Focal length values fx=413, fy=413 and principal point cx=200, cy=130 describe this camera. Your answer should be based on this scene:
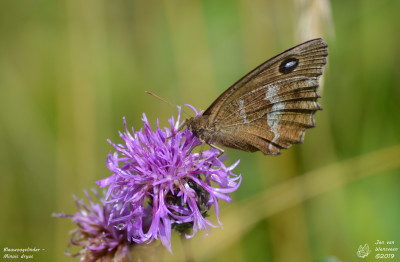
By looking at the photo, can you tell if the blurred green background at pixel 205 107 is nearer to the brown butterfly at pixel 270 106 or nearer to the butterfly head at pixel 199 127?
the brown butterfly at pixel 270 106

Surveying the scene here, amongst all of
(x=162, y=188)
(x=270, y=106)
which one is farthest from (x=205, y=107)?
(x=162, y=188)

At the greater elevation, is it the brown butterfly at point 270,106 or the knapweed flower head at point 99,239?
the brown butterfly at point 270,106

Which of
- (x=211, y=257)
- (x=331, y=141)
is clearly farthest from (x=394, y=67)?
(x=211, y=257)

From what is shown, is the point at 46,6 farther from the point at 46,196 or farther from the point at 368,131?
the point at 368,131

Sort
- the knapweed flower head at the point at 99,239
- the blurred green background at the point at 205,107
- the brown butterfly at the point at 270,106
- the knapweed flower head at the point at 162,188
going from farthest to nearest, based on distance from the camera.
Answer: the blurred green background at the point at 205,107 → the brown butterfly at the point at 270,106 → the knapweed flower head at the point at 99,239 → the knapweed flower head at the point at 162,188

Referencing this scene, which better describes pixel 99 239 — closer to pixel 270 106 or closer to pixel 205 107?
pixel 270 106

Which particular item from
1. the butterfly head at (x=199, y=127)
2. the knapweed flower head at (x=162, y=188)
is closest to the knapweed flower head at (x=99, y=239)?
the knapweed flower head at (x=162, y=188)

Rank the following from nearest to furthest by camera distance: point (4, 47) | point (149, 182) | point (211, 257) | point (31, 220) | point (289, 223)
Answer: point (149, 182)
point (211, 257)
point (289, 223)
point (31, 220)
point (4, 47)
